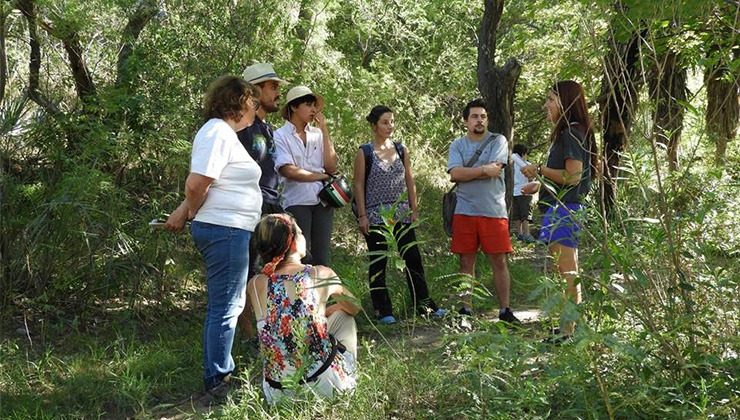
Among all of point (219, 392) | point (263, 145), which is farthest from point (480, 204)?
point (219, 392)

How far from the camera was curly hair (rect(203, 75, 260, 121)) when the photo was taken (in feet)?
18.1

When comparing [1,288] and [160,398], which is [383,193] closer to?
[160,398]

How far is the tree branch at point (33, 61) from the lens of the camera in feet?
26.4

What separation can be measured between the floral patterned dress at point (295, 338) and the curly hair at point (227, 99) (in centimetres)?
113

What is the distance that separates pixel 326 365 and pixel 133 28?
4985 mm

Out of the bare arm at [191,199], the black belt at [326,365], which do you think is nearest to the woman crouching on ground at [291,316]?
the black belt at [326,365]

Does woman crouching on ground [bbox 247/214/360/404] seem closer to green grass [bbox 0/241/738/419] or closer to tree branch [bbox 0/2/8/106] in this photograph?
green grass [bbox 0/241/738/419]

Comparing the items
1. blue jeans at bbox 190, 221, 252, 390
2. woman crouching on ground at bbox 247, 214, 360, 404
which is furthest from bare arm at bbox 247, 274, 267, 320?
blue jeans at bbox 190, 221, 252, 390

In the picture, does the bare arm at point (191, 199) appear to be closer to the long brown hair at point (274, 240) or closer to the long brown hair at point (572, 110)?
the long brown hair at point (274, 240)

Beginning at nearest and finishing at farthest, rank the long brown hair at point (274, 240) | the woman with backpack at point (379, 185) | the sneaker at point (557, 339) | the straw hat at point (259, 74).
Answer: the sneaker at point (557, 339) → the long brown hair at point (274, 240) → the straw hat at point (259, 74) → the woman with backpack at point (379, 185)

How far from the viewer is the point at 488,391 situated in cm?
425

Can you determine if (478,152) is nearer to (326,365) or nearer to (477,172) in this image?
(477,172)

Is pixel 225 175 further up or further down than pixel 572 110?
further down

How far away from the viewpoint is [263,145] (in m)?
6.31
